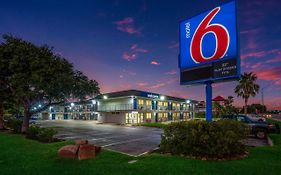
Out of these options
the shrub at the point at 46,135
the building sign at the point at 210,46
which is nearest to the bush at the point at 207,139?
the building sign at the point at 210,46

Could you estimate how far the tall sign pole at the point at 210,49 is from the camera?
1023cm

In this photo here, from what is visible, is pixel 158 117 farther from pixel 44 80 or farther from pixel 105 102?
pixel 44 80

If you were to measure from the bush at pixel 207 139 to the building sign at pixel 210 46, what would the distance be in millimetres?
3018

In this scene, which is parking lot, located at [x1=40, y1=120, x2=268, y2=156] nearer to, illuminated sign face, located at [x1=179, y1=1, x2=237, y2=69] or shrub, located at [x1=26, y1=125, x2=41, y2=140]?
shrub, located at [x1=26, y1=125, x2=41, y2=140]

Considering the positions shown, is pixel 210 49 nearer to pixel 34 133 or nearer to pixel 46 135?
pixel 46 135

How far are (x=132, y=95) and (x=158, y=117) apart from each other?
11.4m

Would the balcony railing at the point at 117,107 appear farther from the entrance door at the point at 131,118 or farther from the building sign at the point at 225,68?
the building sign at the point at 225,68

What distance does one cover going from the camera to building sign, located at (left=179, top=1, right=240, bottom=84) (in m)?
10.2

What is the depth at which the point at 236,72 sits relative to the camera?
32.4 ft

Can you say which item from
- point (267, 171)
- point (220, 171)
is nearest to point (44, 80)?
point (220, 171)

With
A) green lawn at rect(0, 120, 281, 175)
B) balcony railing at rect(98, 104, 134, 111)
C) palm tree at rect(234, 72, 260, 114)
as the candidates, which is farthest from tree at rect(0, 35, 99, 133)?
palm tree at rect(234, 72, 260, 114)

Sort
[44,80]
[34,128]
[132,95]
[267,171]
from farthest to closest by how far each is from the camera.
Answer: [132,95] → [44,80] → [34,128] → [267,171]

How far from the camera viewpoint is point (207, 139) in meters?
8.48

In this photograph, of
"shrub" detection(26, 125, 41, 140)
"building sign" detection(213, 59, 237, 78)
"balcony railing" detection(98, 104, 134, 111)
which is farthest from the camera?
"balcony railing" detection(98, 104, 134, 111)
